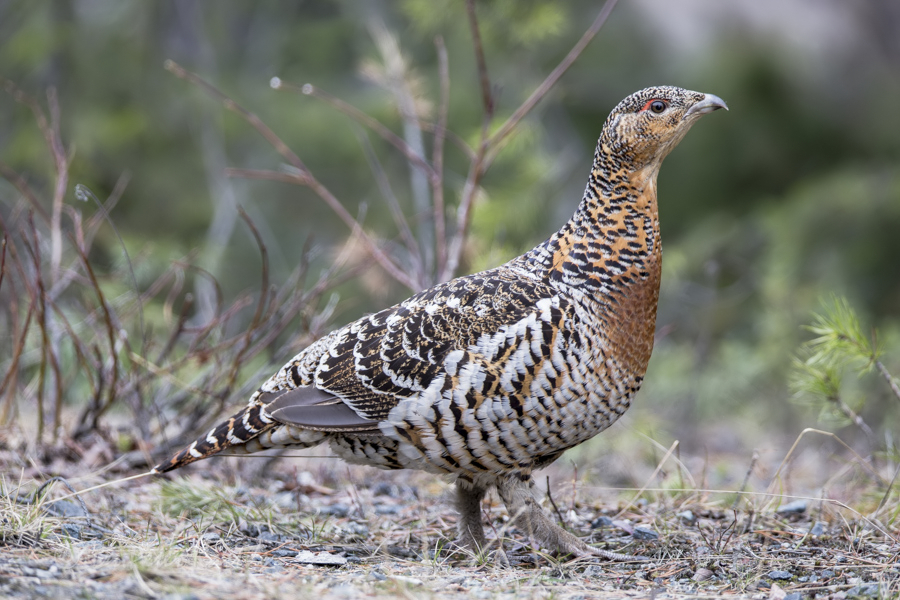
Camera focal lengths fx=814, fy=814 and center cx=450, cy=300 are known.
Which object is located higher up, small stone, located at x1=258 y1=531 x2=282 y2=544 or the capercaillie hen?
the capercaillie hen

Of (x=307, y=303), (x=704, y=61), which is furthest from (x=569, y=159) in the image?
(x=307, y=303)

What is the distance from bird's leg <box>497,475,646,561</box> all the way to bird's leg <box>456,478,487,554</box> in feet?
0.57

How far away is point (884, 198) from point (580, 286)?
16.9ft

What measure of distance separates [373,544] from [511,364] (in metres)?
1.07

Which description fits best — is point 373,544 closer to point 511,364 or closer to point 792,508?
point 511,364

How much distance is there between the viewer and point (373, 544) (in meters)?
3.59

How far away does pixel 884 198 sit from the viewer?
727cm

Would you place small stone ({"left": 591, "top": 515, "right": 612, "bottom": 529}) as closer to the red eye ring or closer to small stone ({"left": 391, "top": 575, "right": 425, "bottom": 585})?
small stone ({"left": 391, "top": 575, "right": 425, "bottom": 585})

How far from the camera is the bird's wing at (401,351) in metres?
3.35

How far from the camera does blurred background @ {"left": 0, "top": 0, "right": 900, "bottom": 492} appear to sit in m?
7.51

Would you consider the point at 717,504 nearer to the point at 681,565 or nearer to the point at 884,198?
the point at 681,565

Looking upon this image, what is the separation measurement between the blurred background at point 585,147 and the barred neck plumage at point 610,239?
9.91ft

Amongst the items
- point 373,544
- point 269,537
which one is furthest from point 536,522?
point 269,537

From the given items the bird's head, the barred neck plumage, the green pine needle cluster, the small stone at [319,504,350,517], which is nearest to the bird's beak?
the bird's head
